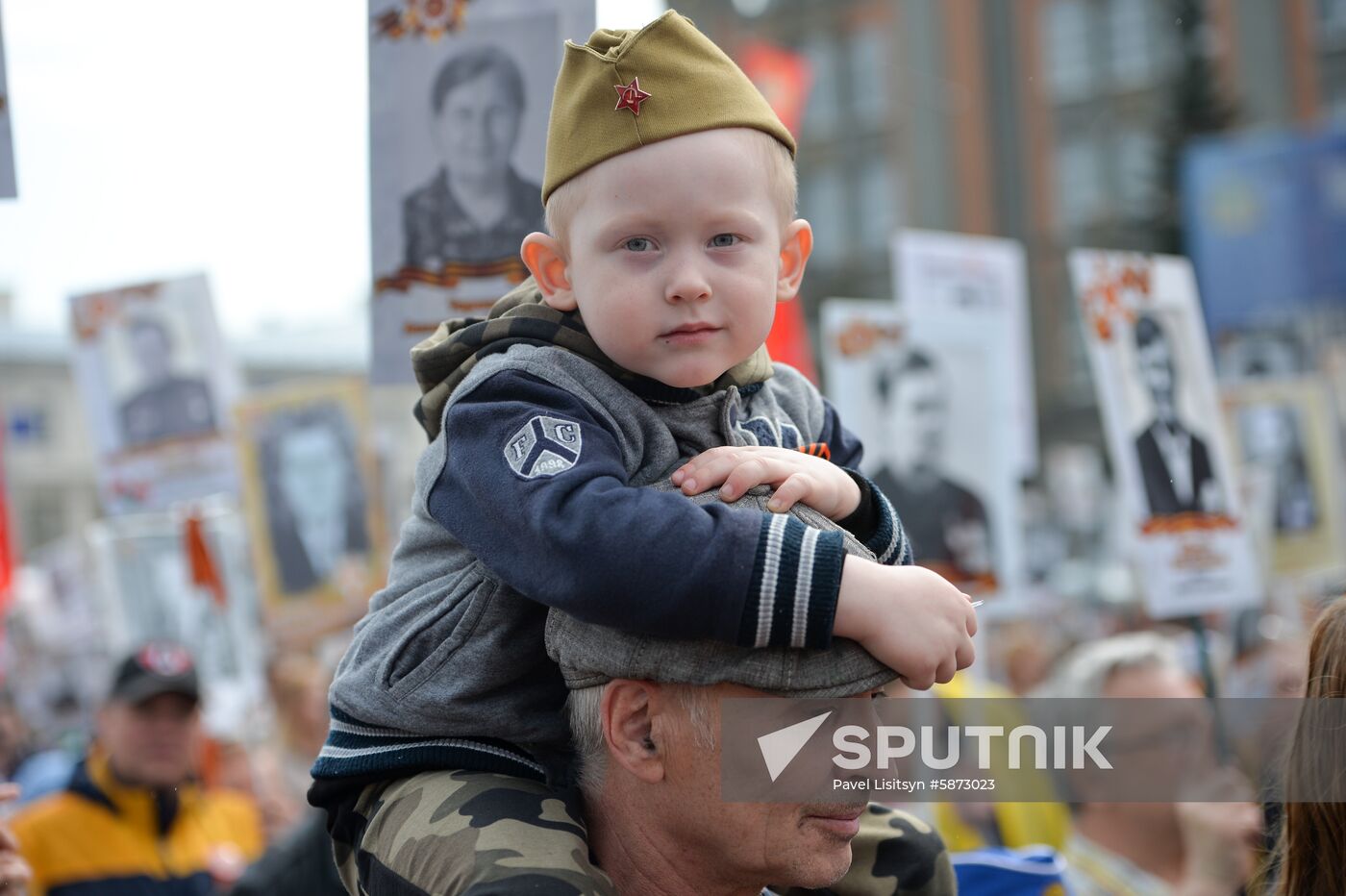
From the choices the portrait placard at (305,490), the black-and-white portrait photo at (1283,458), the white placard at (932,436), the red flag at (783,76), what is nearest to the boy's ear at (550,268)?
the white placard at (932,436)

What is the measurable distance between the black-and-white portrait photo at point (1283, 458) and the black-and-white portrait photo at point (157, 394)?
A: 553 cm

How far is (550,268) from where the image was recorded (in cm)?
192

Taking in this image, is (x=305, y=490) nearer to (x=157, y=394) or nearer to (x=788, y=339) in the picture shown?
(x=157, y=394)

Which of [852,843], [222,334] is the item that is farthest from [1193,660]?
[852,843]

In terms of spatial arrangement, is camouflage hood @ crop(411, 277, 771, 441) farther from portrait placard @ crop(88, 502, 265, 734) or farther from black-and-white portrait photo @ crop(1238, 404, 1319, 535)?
black-and-white portrait photo @ crop(1238, 404, 1319, 535)

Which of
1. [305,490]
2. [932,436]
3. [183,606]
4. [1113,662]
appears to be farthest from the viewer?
[183,606]

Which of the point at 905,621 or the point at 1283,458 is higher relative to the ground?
the point at 905,621

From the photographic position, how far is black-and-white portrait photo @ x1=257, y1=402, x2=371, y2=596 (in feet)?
25.5

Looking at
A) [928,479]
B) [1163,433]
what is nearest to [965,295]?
[928,479]

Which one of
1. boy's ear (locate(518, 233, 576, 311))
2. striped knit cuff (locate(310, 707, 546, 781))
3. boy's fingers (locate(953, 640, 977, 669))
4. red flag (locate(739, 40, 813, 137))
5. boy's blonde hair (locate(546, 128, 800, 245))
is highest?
red flag (locate(739, 40, 813, 137))

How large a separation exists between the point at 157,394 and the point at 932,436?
3676mm

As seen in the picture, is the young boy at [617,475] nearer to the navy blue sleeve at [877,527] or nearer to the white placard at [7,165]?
the navy blue sleeve at [877,527]

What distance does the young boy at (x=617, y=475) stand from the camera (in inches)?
63.6

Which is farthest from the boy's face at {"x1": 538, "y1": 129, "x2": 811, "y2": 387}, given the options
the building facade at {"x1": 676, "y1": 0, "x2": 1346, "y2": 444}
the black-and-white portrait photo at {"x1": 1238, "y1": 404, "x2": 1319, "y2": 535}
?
the building facade at {"x1": 676, "y1": 0, "x2": 1346, "y2": 444}
